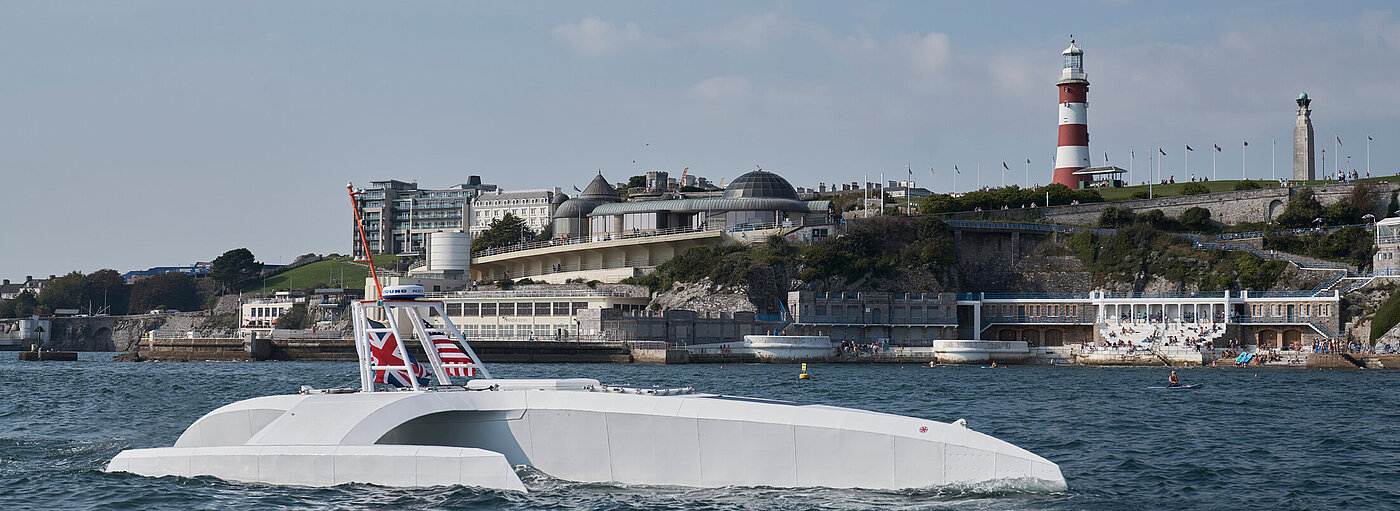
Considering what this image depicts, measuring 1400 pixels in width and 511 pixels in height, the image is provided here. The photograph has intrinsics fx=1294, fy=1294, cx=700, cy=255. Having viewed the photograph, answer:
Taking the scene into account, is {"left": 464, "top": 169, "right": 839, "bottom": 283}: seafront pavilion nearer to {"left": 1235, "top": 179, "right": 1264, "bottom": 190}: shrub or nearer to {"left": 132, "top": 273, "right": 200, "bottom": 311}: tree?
{"left": 1235, "top": 179, "right": 1264, "bottom": 190}: shrub

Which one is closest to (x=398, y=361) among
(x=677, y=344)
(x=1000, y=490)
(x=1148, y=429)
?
(x=1000, y=490)

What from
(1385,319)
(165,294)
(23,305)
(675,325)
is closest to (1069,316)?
(1385,319)

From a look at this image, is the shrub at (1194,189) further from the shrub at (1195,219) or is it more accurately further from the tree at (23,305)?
the tree at (23,305)

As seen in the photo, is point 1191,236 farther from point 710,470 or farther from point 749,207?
point 710,470

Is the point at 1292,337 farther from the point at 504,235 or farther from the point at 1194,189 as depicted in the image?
Answer: the point at 504,235

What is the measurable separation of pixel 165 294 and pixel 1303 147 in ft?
483

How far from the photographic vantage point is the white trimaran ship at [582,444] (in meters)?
20.7

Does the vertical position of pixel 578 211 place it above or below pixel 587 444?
above

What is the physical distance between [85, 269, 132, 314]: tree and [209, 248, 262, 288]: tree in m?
14.6

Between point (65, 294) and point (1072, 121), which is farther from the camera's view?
point (65, 294)

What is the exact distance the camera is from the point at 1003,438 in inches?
1227

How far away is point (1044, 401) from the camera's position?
45.3 metres

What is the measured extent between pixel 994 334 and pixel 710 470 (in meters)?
88.7

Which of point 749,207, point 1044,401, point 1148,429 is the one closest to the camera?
point 1148,429
